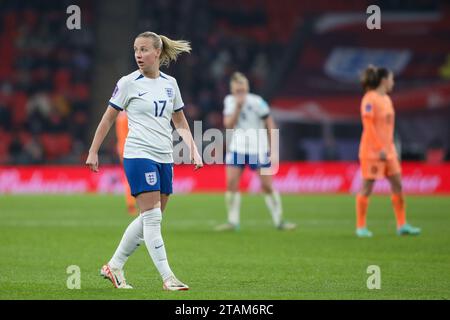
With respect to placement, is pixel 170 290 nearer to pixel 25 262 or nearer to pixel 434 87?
pixel 25 262

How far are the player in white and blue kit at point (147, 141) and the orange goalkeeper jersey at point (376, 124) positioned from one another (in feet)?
20.9

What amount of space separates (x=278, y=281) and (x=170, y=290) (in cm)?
148

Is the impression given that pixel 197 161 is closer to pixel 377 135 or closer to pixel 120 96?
pixel 120 96

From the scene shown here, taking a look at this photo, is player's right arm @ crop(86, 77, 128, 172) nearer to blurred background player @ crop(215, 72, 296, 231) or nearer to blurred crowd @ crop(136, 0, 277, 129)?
blurred background player @ crop(215, 72, 296, 231)

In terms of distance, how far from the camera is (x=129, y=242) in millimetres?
9672

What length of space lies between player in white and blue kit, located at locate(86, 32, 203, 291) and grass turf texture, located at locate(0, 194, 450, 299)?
1.52 ft

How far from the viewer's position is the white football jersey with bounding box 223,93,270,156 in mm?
17000

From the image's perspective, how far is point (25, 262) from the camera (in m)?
12.1

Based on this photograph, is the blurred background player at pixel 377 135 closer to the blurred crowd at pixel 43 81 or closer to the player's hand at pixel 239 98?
the player's hand at pixel 239 98

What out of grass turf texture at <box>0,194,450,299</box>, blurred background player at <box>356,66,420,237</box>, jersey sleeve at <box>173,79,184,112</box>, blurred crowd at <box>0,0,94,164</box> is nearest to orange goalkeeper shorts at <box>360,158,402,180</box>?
blurred background player at <box>356,66,420,237</box>

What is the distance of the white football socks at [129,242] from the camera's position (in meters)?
9.62

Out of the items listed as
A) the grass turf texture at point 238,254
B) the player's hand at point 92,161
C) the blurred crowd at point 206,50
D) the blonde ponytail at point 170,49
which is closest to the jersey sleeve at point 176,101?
the blonde ponytail at point 170,49

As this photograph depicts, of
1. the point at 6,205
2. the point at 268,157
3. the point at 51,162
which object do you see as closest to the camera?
the point at 268,157
